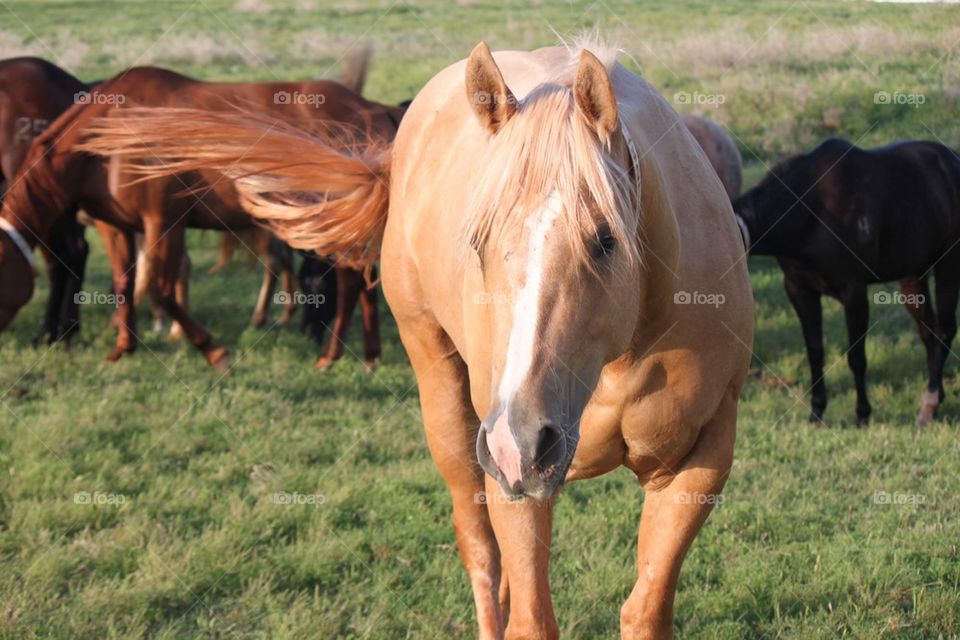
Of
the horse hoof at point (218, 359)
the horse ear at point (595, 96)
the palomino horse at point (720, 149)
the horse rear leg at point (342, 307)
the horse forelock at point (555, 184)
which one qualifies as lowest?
the horse hoof at point (218, 359)

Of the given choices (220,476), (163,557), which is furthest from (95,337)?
(163,557)

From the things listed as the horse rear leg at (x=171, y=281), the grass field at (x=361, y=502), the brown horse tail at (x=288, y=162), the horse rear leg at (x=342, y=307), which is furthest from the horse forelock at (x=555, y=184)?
the horse rear leg at (x=342, y=307)

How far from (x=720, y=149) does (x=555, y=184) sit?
916 centimetres

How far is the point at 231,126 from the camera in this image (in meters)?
5.16

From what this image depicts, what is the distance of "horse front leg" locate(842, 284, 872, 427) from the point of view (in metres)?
7.70

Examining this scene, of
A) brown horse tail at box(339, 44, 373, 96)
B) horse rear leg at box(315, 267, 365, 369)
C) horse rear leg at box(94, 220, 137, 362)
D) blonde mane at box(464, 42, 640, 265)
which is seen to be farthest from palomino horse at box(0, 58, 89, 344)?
blonde mane at box(464, 42, 640, 265)

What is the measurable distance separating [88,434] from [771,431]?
4183 mm

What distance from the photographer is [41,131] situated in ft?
33.1

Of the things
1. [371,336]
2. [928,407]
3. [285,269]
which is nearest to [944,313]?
[928,407]

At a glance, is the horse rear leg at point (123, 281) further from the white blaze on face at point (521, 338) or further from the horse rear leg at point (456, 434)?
the white blaze on face at point (521, 338)

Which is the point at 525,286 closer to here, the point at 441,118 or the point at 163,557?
the point at 441,118

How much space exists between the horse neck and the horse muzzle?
6.94 meters

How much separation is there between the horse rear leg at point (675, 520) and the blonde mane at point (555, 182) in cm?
90

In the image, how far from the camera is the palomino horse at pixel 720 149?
11164 millimetres
